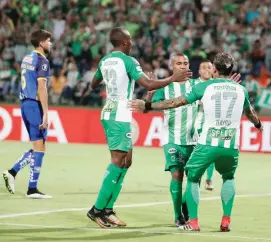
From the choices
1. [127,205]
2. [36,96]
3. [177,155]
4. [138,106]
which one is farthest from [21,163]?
[138,106]

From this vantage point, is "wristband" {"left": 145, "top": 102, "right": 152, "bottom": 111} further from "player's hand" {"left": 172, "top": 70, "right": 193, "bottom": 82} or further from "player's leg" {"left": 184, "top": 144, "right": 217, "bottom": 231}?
"player's leg" {"left": 184, "top": 144, "right": 217, "bottom": 231}

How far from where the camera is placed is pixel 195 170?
35.4ft

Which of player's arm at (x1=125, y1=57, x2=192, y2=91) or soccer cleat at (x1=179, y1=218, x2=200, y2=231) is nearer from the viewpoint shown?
player's arm at (x1=125, y1=57, x2=192, y2=91)

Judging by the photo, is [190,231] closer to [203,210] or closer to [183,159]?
[183,159]

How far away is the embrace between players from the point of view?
10.7 metres

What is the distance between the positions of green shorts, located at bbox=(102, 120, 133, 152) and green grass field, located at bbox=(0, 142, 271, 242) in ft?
3.07

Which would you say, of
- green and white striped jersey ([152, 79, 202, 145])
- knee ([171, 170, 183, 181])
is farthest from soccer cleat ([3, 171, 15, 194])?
knee ([171, 170, 183, 181])

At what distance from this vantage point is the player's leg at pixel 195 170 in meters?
10.8

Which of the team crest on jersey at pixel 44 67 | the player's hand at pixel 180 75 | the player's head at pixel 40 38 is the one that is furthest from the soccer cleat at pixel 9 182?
the player's hand at pixel 180 75

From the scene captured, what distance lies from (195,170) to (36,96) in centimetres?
407

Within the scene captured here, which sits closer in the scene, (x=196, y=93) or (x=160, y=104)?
(x=196, y=93)

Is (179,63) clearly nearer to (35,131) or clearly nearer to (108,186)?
(108,186)

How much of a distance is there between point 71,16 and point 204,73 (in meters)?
14.8

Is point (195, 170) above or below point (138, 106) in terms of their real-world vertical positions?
below
